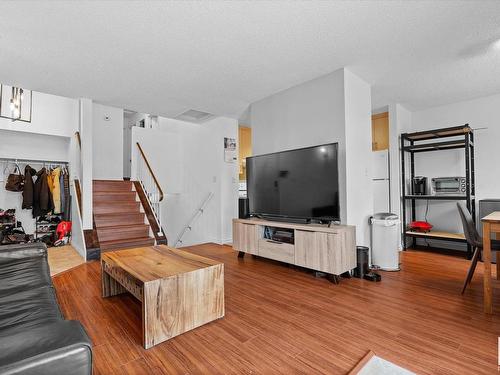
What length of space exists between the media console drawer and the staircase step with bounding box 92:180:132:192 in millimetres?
3353

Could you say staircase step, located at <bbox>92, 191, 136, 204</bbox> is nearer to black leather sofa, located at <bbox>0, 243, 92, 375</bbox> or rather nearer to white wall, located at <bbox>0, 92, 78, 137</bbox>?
white wall, located at <bbox>0, 92, 78, 137</bbox>

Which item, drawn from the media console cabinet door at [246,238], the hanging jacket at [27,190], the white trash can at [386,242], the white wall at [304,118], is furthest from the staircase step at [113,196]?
the white trash can at [386,242]

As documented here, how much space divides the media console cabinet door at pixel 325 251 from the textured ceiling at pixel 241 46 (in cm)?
197

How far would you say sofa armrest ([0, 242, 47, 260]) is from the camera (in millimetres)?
2246

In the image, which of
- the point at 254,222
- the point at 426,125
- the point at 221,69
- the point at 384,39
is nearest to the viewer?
the point at 384,39

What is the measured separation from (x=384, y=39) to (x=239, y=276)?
2976mm

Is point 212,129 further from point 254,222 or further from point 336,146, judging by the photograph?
point 336,146

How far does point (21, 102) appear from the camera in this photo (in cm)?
500

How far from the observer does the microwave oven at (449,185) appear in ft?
13.3

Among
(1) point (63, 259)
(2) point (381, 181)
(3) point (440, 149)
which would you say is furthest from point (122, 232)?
(3) point (440, 149)

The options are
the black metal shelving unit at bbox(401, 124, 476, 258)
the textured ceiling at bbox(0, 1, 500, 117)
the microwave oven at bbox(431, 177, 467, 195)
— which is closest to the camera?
the textured ceiling at bbox(0, 1, 500, 117)

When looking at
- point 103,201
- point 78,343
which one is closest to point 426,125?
point 78,343

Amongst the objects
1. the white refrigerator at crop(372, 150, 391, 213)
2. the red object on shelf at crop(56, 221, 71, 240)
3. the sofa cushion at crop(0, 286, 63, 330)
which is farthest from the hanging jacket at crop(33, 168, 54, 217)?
the white refrigerator at crop(372, 150, 391, 213)

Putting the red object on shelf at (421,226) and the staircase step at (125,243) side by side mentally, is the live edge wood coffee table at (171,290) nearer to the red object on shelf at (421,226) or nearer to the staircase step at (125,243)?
the staircase step at (125,243)
